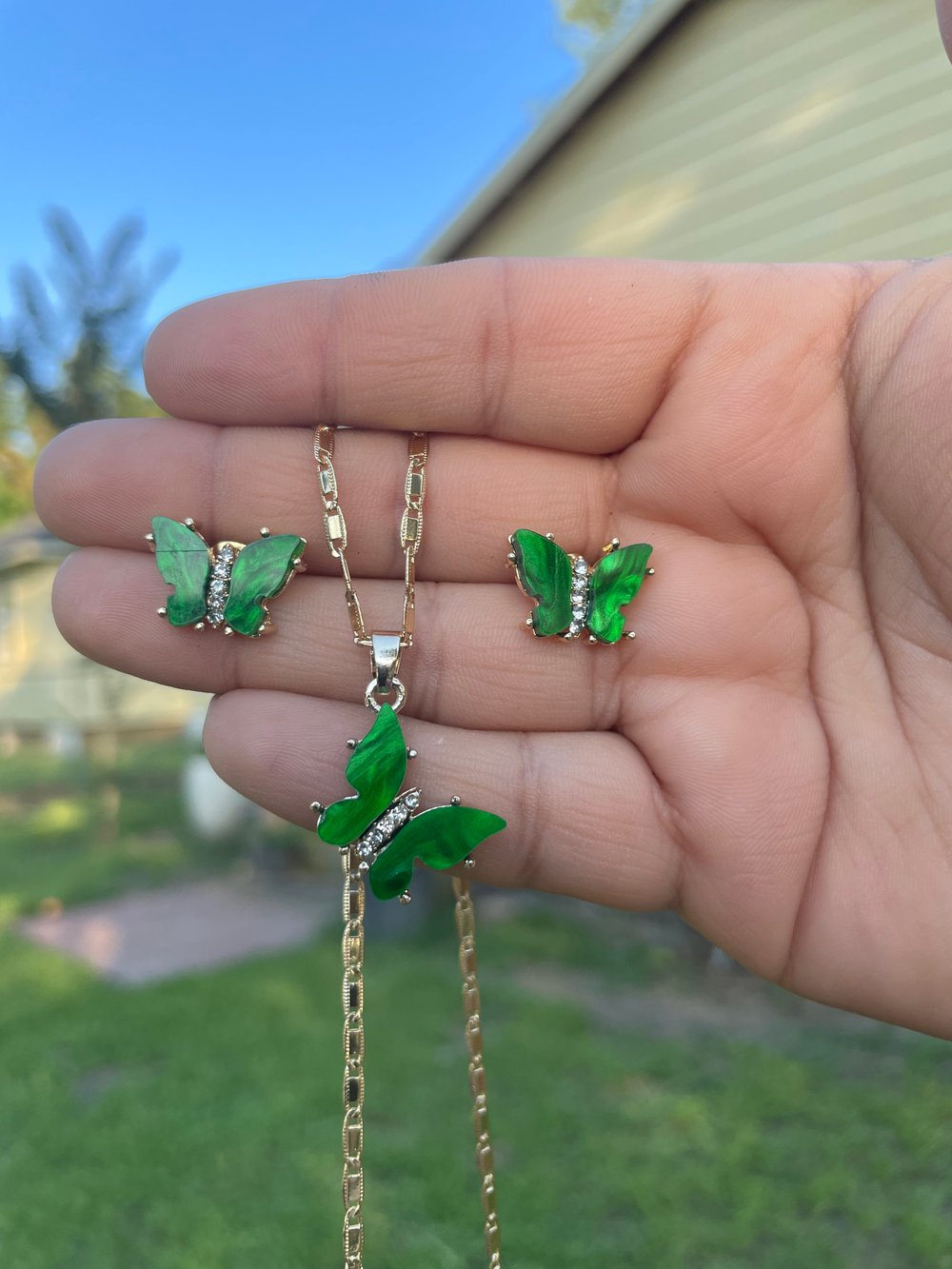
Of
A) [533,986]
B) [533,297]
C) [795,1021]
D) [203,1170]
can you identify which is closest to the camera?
[533,297]

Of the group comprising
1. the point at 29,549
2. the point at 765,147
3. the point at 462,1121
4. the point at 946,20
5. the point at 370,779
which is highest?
the point at 765,147

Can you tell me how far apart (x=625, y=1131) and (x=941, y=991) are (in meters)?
1.92

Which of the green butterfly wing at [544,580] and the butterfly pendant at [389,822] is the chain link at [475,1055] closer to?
the butterfly pendant at [389,822]

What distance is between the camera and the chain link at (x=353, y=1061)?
150 cm

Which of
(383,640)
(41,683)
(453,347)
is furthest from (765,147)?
(41,683)

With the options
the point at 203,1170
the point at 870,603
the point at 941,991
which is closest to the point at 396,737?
the point at 870,603

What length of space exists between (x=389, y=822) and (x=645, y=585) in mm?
685

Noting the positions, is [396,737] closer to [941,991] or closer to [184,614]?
[184,614]

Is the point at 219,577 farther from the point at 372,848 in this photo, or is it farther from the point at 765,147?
the point at 765,147

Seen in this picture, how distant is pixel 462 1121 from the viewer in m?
3.36

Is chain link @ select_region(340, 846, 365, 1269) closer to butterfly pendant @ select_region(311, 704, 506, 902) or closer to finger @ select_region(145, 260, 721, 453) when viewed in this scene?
butterfly pendant @ select_region(311, 704, 506, 902)

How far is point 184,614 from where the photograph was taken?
1711mm

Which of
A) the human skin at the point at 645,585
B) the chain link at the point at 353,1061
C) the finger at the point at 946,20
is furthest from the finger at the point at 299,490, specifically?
the finger at the point at 946,20

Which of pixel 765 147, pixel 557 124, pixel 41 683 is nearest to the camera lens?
pixel 765 147
